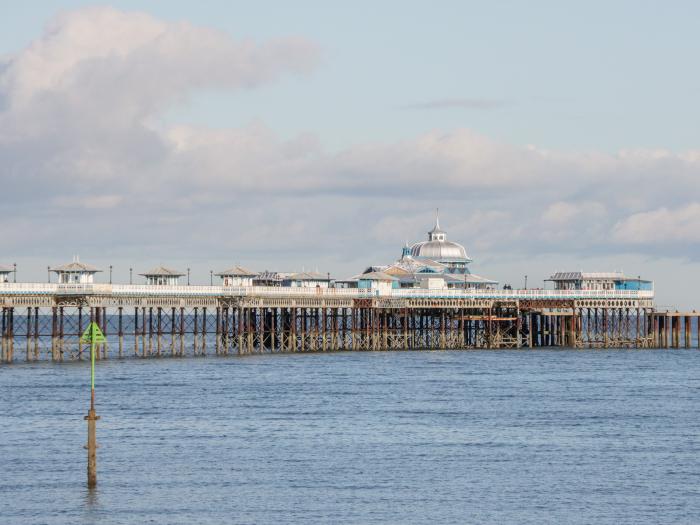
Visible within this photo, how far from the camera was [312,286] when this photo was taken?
456 feet

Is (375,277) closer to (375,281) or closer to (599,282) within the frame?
(375,281)

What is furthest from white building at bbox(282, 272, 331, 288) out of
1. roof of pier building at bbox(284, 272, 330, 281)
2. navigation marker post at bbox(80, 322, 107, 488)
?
navigation marker post at bbox(80, 322, 107, 488)

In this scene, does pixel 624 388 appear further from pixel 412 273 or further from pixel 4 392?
pixel 412 273

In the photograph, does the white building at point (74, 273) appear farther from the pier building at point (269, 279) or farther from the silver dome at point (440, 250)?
the silver dome at point (440, 250)

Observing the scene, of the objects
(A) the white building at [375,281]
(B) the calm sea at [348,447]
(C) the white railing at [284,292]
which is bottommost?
(B) the calm sea at [348,447]

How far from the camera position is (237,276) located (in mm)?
132625

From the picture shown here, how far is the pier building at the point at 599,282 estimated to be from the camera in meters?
148

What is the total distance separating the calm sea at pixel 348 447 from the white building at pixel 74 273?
39.7 feet

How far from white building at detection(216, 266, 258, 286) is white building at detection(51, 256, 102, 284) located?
56.9 ft

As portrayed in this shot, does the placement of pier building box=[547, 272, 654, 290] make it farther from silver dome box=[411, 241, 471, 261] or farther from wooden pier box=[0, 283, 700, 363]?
silver dome box=[411, 241, 471, 261]

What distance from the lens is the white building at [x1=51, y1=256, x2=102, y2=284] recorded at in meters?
116

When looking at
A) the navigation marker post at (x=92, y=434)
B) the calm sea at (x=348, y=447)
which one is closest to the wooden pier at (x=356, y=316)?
the calm sea at (x=348, y=447)

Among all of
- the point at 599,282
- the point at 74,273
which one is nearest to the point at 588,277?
the point at 599,282

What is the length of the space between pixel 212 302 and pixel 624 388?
38840mm
